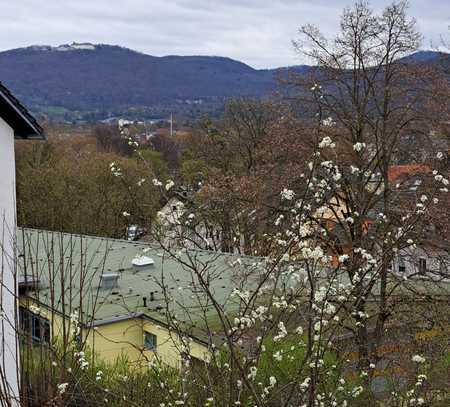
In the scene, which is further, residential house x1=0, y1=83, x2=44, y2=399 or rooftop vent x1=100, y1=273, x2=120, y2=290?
rooftop vent x1=100, y1=273, x2=120, y2=290

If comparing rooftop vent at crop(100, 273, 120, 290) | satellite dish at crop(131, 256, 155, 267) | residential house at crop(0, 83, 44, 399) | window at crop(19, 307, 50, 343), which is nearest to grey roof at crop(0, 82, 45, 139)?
residential house at crop(0, 83, 44, 399)

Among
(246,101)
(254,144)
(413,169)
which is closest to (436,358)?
(413,169)

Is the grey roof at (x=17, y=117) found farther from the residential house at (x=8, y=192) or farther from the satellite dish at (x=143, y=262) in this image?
the satellite dish at (x=143, y=262)

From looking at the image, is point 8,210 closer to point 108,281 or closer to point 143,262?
point 108,281

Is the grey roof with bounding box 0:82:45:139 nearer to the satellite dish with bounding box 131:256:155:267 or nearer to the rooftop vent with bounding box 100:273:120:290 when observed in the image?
the rooftop vent with bounding box 100:273:120:290

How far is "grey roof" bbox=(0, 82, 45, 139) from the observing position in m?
7.27

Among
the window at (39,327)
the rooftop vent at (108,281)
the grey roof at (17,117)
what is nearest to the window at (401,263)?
the window at (39,327)

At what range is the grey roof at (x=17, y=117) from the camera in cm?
727

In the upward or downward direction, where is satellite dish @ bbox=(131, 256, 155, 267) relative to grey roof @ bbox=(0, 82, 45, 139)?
downward

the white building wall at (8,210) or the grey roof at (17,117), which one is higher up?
the grey roof at (17,117)

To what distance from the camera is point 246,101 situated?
1113 inches

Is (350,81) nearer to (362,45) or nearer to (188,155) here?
(362,45)

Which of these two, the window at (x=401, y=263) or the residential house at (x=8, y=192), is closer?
the residential house at (x=8, y=192)

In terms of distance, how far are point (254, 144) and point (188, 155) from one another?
12.6 metres
